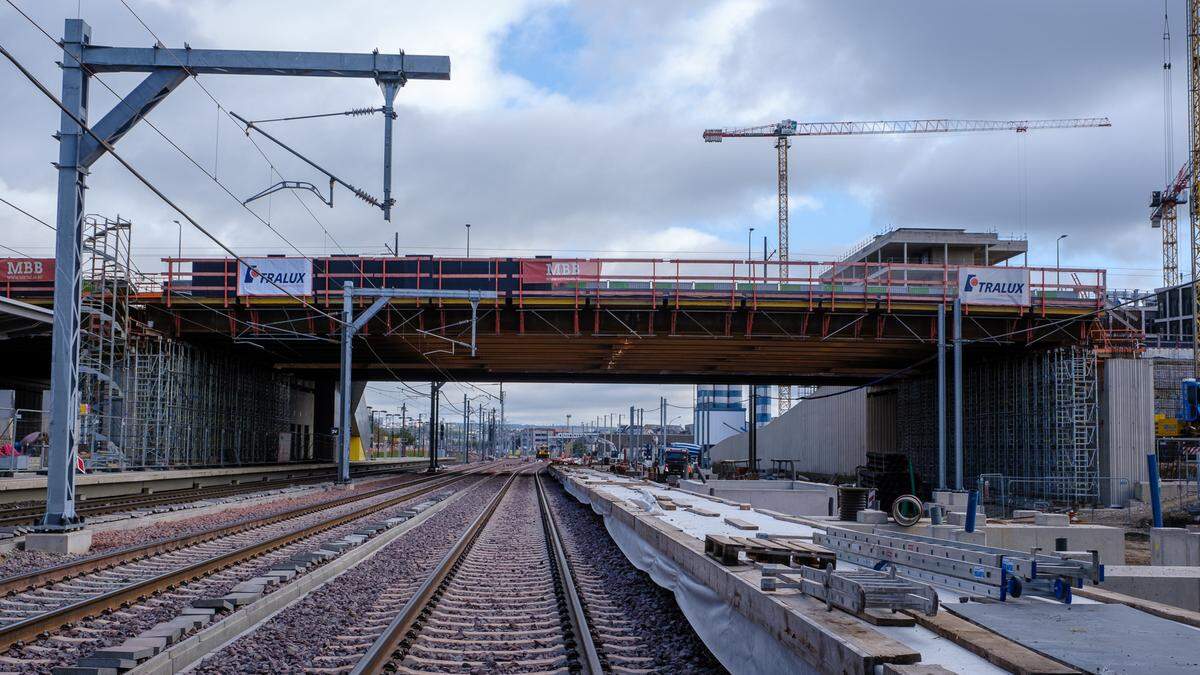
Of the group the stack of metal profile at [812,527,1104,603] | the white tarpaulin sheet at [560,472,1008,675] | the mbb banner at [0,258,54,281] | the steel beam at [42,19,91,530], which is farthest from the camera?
the mbb banner at [0,258,54,281]

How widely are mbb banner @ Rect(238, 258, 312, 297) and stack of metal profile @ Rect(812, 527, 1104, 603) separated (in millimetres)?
28573

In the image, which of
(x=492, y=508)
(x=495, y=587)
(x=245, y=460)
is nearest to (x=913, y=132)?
(x=245, y=460)

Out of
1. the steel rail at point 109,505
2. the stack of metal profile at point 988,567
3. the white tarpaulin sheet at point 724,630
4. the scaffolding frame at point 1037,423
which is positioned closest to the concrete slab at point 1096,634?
the stack of metal profile at point 988,567

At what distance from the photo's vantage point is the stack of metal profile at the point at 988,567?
748cm

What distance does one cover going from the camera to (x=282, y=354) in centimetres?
4578

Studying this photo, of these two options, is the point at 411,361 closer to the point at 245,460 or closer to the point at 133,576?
the point at 245,460

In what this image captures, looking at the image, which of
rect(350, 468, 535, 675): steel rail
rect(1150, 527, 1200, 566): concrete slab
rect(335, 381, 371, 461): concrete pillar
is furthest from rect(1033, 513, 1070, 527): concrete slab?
rect(335, 381, 371, 461): concrete pillar

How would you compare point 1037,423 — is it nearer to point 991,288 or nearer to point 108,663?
point 991,288

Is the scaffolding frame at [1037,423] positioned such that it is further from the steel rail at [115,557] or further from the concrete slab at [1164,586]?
the steel rail at [115,557]

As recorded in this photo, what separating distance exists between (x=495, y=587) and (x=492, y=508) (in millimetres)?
15063

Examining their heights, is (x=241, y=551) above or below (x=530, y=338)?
below

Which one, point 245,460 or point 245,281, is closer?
point 245,281

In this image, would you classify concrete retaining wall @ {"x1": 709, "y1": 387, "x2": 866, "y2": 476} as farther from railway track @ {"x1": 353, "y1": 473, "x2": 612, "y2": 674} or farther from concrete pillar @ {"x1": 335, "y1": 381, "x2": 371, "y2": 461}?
railway track @ {"x1": 353, "y1": 473, "x2": 612, "y2": 674}

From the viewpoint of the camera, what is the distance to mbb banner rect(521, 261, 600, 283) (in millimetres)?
33594
